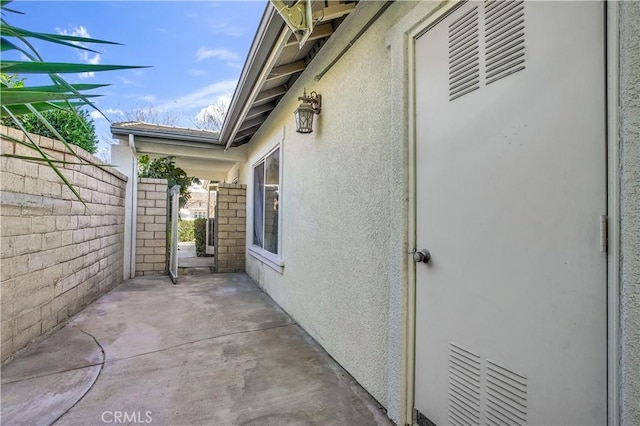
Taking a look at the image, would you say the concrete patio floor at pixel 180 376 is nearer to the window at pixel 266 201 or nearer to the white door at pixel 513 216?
the white door at pixel 513 216

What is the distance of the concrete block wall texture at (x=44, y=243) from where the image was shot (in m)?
2.98

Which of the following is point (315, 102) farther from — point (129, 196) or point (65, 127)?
point (129, 196)

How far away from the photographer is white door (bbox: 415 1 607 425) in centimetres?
125

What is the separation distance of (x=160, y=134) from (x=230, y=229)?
2737 millimetres

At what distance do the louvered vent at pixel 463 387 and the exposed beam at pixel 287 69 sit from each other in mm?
3705

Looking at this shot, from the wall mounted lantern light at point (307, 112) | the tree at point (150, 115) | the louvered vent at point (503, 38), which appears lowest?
the louvered vent at point (503, 38)

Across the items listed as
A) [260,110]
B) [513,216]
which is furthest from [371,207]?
[260,110]

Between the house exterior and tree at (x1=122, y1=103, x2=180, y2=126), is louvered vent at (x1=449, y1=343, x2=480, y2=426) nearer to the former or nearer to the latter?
the house exterior

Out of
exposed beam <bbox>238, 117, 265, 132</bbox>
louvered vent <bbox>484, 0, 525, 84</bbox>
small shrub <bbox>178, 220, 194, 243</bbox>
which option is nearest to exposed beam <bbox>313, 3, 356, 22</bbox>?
louvered vent <bbox>484, 0, 525, 84</bbox>

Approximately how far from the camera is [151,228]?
7492 mm

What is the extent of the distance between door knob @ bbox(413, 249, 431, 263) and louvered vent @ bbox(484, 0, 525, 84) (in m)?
1.02

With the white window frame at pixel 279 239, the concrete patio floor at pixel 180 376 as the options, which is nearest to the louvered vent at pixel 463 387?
the concrete patio floor at pixel 180 376

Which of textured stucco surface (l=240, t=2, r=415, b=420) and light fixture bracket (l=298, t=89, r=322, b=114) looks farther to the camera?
light fixture bracket (l=298, t=89, r=322, b=114)

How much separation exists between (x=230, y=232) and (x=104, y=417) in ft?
20.2
